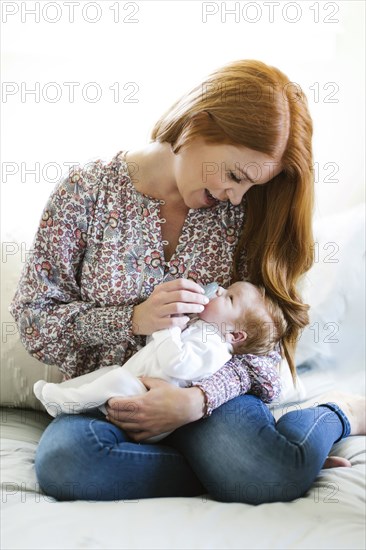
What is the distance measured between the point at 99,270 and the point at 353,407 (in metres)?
0.65

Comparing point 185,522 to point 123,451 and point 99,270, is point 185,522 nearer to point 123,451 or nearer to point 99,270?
point 123,451

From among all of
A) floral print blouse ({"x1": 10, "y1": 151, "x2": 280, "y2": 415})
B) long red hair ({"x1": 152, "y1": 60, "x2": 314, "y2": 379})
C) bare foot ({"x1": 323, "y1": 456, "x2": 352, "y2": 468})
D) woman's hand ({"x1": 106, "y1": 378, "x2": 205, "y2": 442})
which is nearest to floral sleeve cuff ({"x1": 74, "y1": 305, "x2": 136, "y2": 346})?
floral print blouse ({"x1": 10, "y1": 151, "x2": 280, "y2": 415})

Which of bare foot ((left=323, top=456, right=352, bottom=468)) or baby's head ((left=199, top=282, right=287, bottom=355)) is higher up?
baby's head ((left=199, top=282, right=287, bottom=355))

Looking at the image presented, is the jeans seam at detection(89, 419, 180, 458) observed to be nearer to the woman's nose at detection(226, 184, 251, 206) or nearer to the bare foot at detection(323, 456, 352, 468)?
the bare foot at detection(323, 456, 352, 468)

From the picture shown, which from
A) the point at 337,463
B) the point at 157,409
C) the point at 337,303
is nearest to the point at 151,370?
the point at 157,409

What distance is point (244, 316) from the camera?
163cm

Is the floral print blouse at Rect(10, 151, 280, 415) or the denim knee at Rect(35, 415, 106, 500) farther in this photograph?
the floral print blouse at Rect(10, 151, 280, 415)

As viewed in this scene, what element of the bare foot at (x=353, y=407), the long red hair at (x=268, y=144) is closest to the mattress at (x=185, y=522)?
the bare foot at (x=353, y=407)

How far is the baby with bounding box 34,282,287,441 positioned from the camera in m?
1.53

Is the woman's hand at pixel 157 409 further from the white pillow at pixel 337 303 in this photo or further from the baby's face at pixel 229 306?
the white pillow at pixel 337 303

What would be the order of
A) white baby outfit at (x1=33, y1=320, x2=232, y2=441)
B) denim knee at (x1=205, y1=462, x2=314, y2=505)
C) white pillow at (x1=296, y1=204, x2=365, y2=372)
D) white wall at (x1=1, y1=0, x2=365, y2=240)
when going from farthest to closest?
white wall at (x1=1, y1=0, x2=365, y2=240) < white pillow at (x1=296, y1=204, x2=365, y2=372) < white baby outfit at (x1=33, y1=320, x2=232, y2=441) < denim knee at (x1=205, y1=462, x2=314, y2=505)

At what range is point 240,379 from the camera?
5.34 ft

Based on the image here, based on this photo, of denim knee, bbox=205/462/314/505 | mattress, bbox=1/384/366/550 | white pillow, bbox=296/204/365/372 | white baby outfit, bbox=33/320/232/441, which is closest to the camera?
mattress, bbox=1/384/366/550

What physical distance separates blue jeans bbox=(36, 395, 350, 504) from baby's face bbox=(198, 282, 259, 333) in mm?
176
